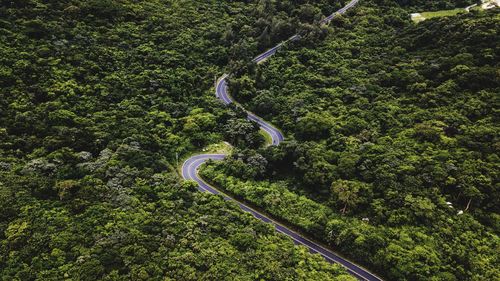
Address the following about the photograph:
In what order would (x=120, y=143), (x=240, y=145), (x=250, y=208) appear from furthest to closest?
1. (x=240, y=145)
2. (x=120, y=143)
3. (x=250, y=208)

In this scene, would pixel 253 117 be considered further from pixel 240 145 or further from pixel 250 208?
pixel 250 208

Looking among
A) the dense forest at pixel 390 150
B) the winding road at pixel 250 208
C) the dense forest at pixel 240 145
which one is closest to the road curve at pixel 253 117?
→ the winding road at pixel 250 208

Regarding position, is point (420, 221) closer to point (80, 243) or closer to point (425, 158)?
point (425, 158)

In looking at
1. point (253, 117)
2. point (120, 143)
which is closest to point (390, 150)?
point (253, 117)

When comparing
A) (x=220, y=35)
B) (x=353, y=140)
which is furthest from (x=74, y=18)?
(x=353, y=140)

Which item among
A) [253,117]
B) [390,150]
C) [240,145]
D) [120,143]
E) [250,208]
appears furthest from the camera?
[253,117]
